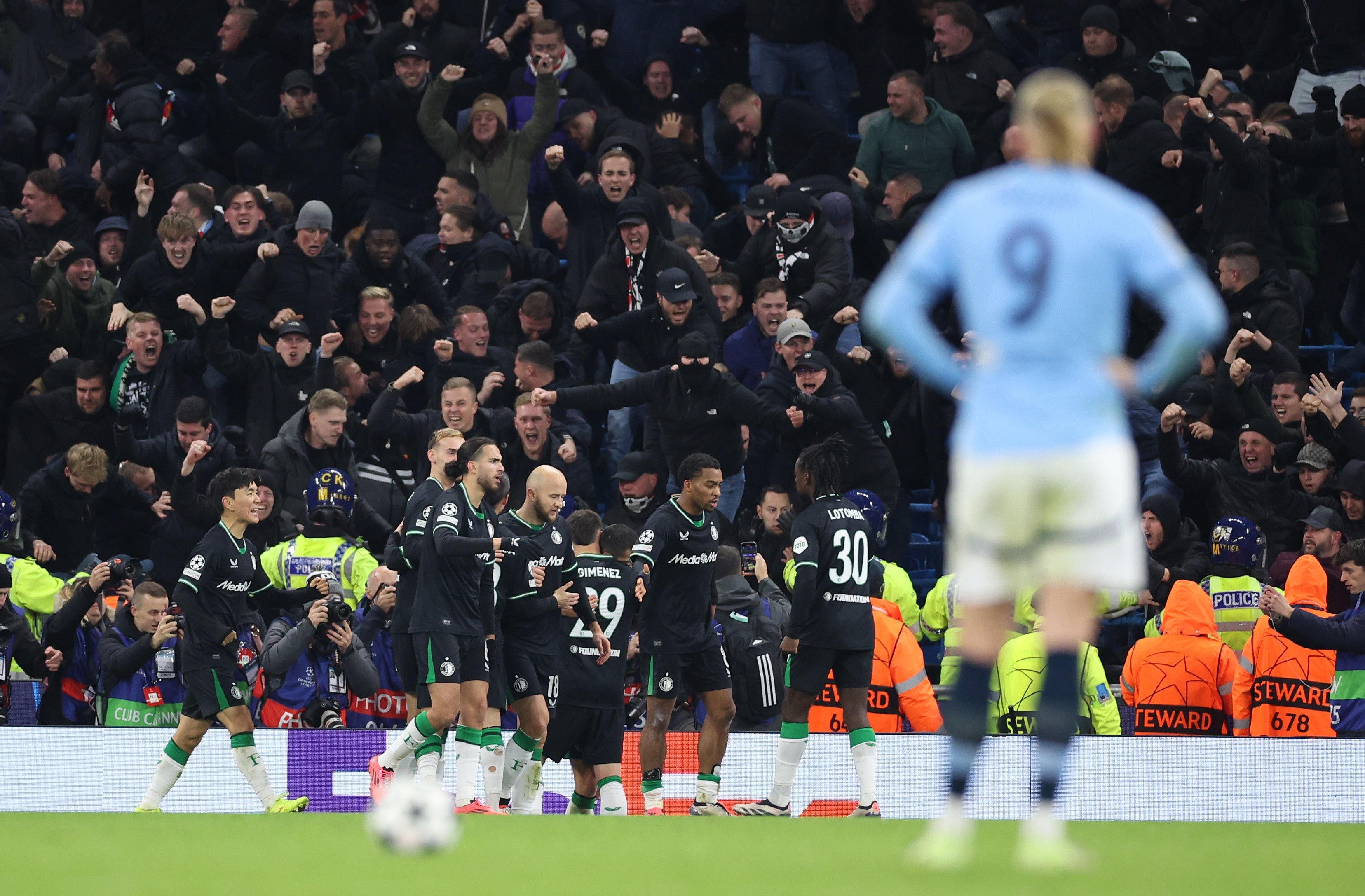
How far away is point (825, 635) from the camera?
436 inches

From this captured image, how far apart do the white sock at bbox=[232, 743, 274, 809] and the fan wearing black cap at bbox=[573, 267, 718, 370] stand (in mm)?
4813

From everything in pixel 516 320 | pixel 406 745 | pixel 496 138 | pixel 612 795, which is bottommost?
pixel 612 795

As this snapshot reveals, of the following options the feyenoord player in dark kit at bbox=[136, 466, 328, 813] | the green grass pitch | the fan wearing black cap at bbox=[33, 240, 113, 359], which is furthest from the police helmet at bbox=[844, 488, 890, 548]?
the fan wearing black cap at bbox=[33, 240, 113, 359]

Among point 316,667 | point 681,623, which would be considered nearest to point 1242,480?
point 681,623

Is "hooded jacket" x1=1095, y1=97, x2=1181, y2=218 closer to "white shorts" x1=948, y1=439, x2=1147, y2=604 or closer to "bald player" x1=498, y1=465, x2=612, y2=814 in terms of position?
"bald player" x1=498, y1=465, x2=612, y2=814

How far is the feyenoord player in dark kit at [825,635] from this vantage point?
1091cm

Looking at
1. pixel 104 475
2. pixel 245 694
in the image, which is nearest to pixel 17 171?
pixel 104 475

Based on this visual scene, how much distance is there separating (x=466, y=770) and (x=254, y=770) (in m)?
1.51

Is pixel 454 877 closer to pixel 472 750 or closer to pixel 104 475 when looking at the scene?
pixel 472 750

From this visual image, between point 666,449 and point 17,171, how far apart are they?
7556 mm

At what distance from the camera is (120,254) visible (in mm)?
16469

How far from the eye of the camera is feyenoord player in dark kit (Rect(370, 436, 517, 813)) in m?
10.6

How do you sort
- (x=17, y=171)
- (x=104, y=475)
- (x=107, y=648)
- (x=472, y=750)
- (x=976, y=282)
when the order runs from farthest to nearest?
(x=17, y=171) → (x=104, y=475) → (x=107, y=648) → (x=472, y=750) → (x=976, y=282)

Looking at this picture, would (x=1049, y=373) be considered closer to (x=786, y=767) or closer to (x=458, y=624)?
(x=786, y=767)
